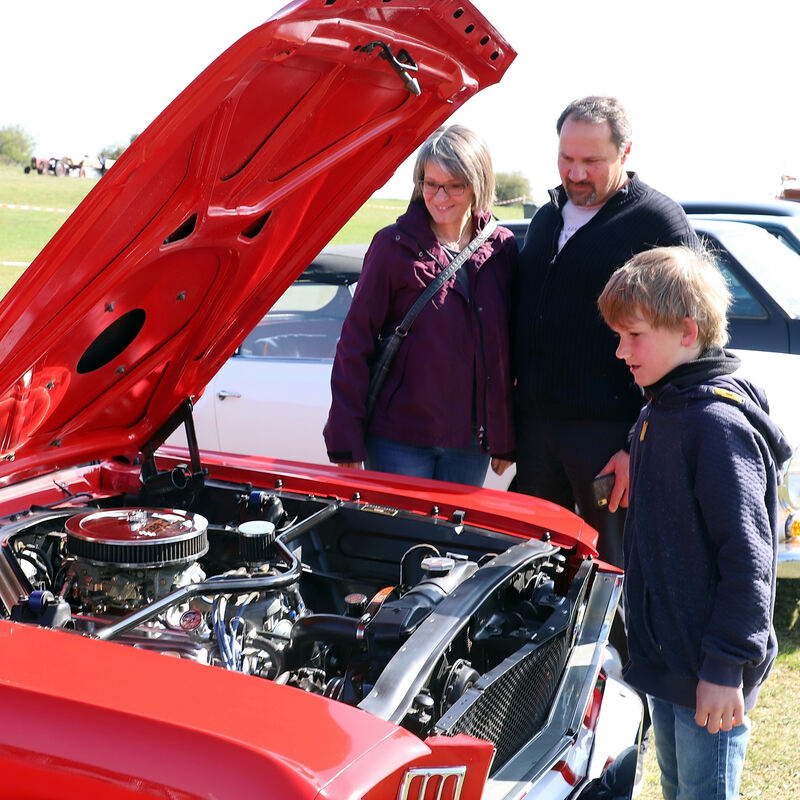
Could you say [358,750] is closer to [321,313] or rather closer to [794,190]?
[321,313]

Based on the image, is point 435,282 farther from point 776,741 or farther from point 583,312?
point 776,741

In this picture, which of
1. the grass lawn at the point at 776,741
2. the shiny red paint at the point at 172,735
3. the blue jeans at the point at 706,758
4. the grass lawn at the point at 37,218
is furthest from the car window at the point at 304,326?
the grass lawn at the point at 37,218

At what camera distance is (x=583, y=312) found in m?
2.91

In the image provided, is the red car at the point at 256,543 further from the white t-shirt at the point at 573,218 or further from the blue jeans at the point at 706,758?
the white t-shirt at the point at 573,218

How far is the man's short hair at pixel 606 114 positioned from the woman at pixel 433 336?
0.32m

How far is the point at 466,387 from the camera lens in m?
3.01

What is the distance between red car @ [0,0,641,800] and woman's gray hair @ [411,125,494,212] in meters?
0.35

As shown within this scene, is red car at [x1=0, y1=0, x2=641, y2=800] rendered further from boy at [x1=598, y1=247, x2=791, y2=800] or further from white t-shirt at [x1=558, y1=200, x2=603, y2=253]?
white t-shirt at [x1=558, y1=200, x2=603, y2=253]

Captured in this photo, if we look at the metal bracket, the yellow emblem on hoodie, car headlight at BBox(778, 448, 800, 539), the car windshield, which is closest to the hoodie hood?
the yellow emblem on hoodie

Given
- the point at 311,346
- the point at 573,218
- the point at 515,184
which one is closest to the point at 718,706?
the point at 573,218

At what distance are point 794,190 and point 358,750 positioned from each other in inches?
408

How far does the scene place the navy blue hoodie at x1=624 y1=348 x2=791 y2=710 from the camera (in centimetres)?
183

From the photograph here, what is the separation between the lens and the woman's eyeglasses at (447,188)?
2914 mm

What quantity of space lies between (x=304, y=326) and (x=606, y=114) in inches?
87.3
